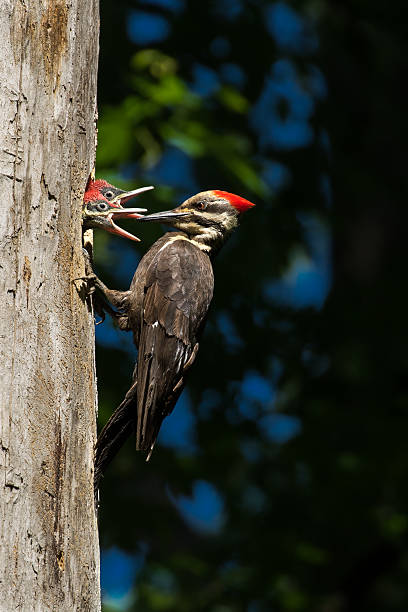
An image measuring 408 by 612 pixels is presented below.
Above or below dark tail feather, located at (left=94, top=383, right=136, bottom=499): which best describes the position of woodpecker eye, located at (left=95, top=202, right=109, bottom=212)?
above

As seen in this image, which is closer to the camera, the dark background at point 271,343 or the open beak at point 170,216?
the open beak at point 170,216

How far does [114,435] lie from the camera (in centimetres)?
310

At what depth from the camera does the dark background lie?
225 inches

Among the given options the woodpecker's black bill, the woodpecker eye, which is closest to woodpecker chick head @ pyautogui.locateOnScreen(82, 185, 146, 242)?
the woodpecker eye

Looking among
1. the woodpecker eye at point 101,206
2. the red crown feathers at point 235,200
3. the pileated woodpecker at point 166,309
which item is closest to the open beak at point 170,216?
the pileated woodpecker at point 166,309

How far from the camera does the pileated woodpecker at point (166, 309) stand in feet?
10.7

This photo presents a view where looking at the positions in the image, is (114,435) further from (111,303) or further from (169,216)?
(169,216)

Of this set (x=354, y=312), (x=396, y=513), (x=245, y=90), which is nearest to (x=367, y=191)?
(x=354, y=312)

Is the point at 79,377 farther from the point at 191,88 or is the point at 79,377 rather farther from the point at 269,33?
the point at 269,33

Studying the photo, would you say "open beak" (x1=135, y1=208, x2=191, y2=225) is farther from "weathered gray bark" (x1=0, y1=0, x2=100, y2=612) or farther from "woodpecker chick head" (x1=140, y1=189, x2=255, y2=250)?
"weathered gray bark" (x1=0, y1=0, x2=100, y2=612)

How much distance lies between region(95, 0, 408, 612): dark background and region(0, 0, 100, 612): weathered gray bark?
7.71 feet

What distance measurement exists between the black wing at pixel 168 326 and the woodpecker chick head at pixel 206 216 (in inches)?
9.9

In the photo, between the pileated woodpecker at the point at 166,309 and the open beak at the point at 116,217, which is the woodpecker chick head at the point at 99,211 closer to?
the open beak at the point at 116,217

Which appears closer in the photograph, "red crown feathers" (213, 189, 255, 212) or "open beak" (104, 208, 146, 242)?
"open beak" (104, 208, 146, 242)
